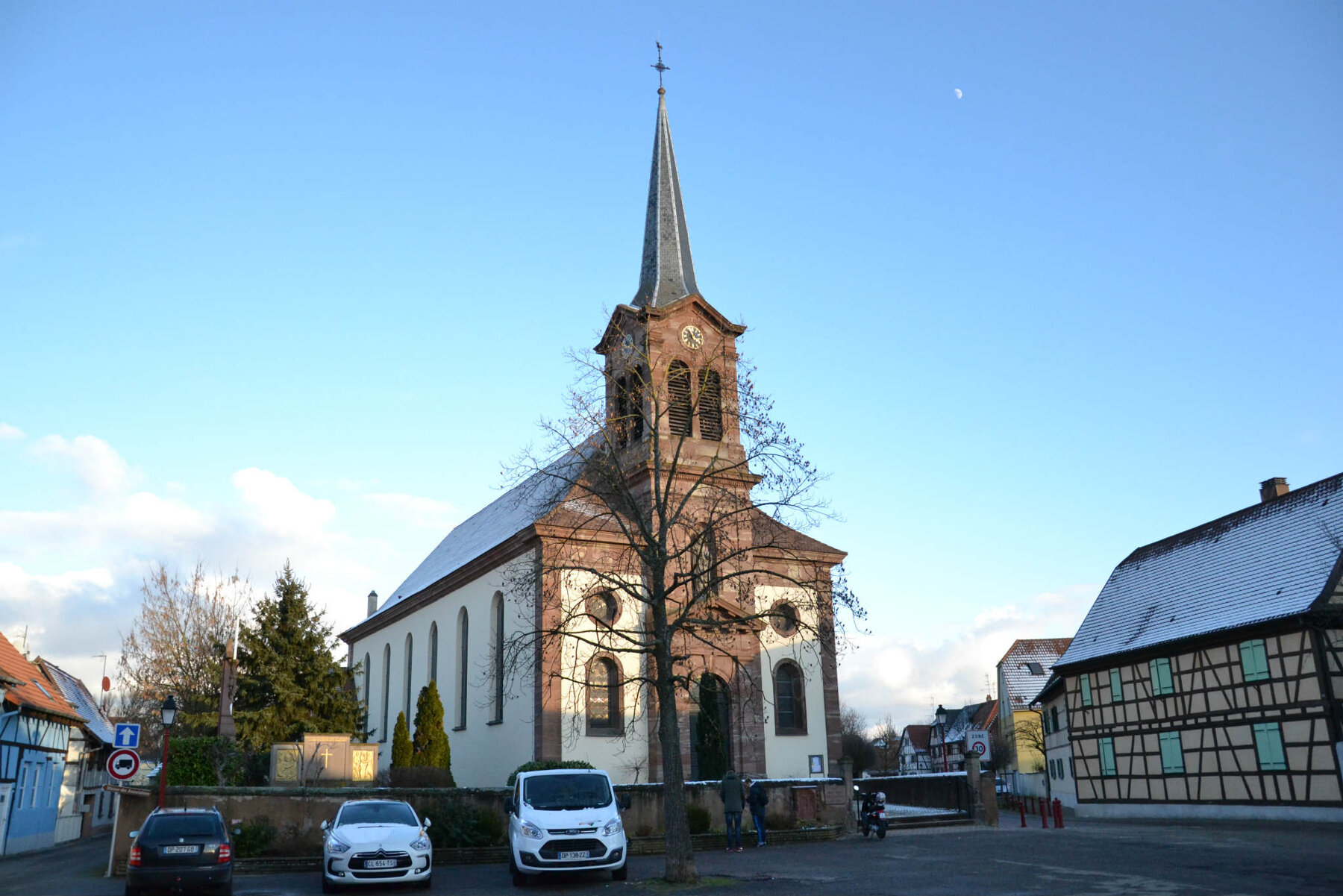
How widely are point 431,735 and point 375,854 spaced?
16955 mm

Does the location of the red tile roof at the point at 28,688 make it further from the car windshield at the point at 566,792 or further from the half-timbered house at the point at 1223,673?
the half-timbered house at the point at 1223,673

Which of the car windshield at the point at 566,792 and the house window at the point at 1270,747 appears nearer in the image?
the car windshield at the point at 566,792

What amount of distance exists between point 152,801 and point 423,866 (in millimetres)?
6589

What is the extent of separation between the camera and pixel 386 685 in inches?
1838

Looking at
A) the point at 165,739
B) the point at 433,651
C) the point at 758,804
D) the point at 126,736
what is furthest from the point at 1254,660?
the point at 433,651

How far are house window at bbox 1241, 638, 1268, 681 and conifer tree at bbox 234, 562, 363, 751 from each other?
29.3 m

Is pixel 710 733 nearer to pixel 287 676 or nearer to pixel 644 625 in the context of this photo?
pixel 644 625

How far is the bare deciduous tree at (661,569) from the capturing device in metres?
20.0

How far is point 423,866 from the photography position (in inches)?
656

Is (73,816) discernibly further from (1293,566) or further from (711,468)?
(1293,566)

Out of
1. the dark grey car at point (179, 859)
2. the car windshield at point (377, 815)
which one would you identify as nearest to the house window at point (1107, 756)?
the car windshield at point (377, 815)

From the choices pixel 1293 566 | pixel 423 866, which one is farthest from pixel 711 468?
pixel 1293 566

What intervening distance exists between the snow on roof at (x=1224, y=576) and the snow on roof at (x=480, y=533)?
1919cm

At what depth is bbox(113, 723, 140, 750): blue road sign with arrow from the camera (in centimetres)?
1931
